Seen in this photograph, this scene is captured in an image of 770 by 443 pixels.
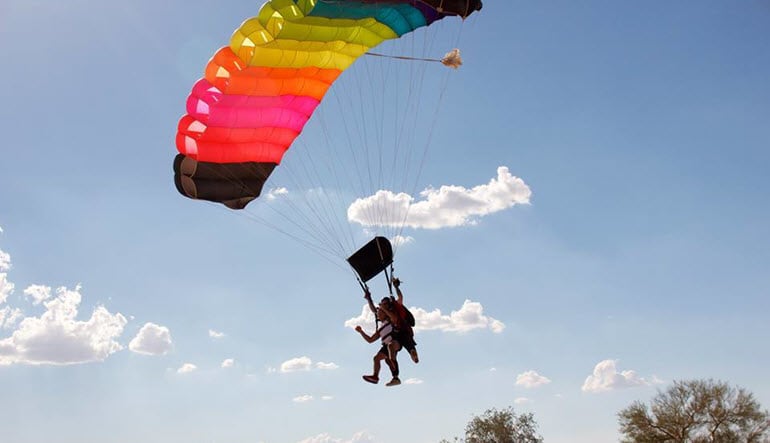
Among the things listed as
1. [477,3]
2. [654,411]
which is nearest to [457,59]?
[477,3]

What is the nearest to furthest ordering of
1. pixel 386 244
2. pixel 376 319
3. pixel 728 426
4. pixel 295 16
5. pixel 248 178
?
1. pixel 295 16
2. pixel 376 319
3. pixel 386 244
4. pixel 248 178
5. pixel 728 426

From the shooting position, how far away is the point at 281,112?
12.3 m

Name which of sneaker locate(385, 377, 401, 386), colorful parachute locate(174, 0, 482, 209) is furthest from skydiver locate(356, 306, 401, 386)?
colorful parachute locate(174, 0, 482, 209)

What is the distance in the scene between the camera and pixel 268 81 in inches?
454

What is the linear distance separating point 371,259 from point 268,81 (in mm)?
3257

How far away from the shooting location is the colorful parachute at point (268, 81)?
10.6 m

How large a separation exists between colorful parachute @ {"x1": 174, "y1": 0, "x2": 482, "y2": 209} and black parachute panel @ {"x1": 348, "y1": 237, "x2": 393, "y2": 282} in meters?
2.38

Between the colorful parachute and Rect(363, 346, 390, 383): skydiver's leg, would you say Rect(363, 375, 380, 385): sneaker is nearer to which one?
Rect(363, 346, 390, 383): skydiver's leg

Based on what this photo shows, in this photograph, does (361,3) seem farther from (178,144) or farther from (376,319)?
(376,319)

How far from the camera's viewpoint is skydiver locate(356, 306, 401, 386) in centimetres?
1092

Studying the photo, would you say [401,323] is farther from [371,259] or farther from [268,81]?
[268,81]

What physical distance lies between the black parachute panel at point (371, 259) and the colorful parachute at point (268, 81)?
238 cm

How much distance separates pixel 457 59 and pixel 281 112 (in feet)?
10.1

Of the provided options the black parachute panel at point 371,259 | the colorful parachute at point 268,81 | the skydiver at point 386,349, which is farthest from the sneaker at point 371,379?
the colorful parachute at point 268,81
